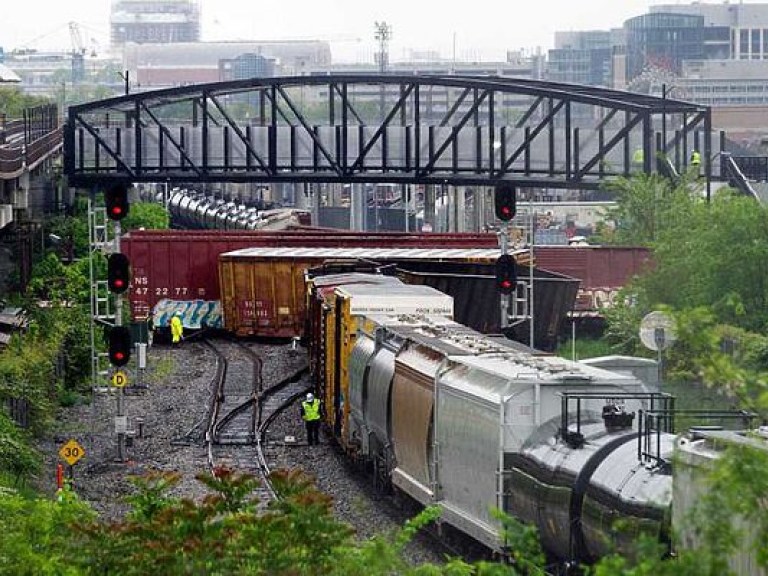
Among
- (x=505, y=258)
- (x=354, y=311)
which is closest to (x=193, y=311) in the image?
(x=505, y=258)

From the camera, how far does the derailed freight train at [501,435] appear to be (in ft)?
47.1

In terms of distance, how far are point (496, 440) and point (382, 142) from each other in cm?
3700

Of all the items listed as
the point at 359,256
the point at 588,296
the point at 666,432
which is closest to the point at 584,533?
the point at 666,432

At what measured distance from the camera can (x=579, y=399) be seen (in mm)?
16062

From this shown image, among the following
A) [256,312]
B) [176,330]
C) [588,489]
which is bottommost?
[176,330]

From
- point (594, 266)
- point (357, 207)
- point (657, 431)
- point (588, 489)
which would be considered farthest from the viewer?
point (357, 207)

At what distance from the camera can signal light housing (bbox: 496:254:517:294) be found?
94.1 feet

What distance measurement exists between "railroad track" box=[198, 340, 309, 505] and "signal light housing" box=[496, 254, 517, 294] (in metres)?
3.92

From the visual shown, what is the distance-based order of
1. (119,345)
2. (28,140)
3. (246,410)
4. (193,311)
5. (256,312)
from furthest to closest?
(28,140) → (193,311) → (256,312) → (246,410) → (119,345)

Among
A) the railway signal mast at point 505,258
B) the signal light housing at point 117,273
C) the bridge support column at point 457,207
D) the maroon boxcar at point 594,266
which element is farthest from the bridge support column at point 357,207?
the signal light housing at point 117,273

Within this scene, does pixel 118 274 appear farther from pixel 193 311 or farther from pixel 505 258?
pixel 193 311

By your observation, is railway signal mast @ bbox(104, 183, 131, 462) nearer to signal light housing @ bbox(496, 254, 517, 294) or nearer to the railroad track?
the railroad track

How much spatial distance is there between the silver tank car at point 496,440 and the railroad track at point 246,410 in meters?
2.31

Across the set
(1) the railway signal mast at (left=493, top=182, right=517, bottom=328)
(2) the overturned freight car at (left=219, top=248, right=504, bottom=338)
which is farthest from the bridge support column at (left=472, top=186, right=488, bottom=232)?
(1) the railway signal mast at (left=493, top=182, right=517, bottom=328)
